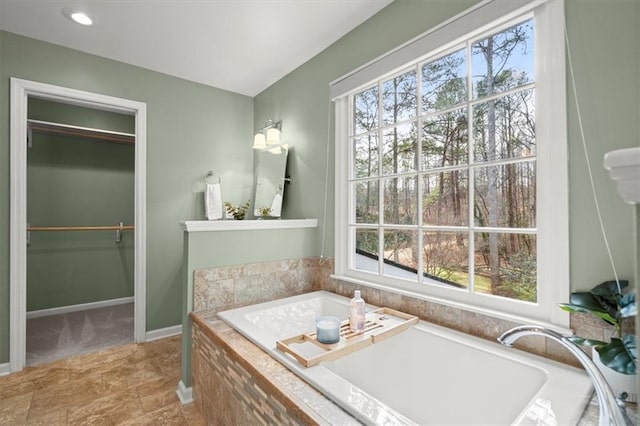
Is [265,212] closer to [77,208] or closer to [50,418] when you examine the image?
[50,418]

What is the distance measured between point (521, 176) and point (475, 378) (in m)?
0.99

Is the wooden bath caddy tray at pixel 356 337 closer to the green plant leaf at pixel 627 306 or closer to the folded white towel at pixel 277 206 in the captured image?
the green plant leaf at pixel 627 306

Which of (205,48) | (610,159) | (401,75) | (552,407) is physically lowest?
(552,407)

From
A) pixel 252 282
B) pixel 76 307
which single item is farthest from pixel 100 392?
pixel 76 307

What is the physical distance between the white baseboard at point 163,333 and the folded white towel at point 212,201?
115cm

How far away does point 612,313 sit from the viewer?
1121 mm

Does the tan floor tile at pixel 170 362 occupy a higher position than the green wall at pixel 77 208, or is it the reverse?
the green wall at pixel 77 208

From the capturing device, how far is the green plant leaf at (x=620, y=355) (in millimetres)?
977

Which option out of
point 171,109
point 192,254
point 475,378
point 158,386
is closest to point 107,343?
point 158,386

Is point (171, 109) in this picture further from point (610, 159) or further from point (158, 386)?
point (610, 159)

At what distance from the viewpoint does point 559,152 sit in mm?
1327

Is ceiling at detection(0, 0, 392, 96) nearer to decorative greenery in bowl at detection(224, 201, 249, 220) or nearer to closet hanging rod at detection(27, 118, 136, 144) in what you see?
closet hanging rod at detection(27, 118, 136, 144)

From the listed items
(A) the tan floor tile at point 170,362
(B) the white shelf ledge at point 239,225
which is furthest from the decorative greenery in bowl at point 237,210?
(A) the tan floor tile at point 170,362

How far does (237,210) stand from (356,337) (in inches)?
88.5
